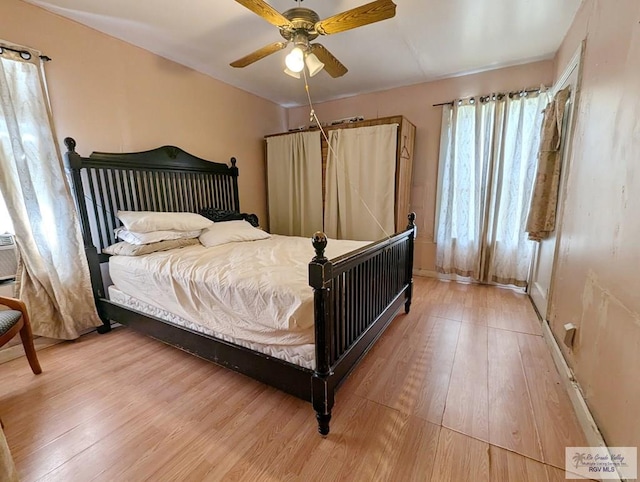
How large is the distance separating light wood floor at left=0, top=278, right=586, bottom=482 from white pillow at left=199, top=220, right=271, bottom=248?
96cm

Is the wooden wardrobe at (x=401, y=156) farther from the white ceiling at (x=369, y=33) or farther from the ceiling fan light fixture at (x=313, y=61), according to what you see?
the ceiling fan light fixture at (x=313, y=61)

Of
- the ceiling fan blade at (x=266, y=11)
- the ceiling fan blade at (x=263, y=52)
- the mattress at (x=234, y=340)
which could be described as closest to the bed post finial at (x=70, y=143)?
the mattress at (x=234, y=340)

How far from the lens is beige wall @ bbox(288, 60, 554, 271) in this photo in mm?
3111

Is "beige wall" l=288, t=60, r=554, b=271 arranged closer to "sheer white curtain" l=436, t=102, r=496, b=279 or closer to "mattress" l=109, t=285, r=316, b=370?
"sheer white curtain" l=436, t=102, r=496, b=279

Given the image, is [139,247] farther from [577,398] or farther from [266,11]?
[577,398]

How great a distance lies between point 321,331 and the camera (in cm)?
128

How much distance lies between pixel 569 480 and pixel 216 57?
387 cm

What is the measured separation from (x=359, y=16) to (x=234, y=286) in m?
1.68

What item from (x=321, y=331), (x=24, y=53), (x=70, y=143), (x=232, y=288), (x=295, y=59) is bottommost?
(x=321, y=331)

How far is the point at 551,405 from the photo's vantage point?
1488 millimetres

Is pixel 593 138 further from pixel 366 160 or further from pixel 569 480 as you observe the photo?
pixel 366 160

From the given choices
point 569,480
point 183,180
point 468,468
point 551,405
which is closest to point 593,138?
point 551,405

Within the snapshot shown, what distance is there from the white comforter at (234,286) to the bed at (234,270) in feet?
0.09

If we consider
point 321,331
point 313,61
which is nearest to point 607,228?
point 321,331
